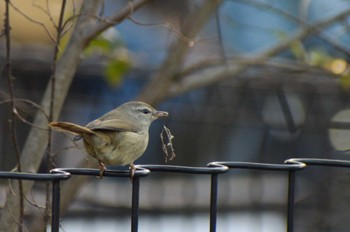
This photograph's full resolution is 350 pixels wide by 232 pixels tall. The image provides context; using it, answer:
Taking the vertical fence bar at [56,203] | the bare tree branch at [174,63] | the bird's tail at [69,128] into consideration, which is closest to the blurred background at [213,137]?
the bare tree branch at [174,63]

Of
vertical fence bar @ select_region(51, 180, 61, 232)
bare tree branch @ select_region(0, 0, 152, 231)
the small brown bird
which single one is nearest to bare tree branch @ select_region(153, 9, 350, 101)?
bare tree branch @ select_region(0, 0, 152, 231)

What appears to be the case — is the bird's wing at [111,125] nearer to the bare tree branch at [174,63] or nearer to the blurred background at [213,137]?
the bare tree branch at [174,63]

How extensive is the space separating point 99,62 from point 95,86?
1.11ft

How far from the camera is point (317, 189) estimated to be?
6.87m

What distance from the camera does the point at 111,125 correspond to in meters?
3.25

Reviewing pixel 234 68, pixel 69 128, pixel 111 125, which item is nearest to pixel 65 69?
pixel 111 125

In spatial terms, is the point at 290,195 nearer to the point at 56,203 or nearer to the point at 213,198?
the point at 213,198

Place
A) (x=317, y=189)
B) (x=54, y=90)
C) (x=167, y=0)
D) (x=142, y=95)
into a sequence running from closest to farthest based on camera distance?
(x=54, y=90) < (x=142, y=95) < (x=317, y=189) < (x=167, y=0)

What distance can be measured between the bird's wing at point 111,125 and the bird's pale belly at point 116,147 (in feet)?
0.08

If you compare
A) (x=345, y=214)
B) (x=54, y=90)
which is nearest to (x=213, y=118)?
(x=345, y=214)

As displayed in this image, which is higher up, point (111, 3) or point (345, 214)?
point (111, 3)

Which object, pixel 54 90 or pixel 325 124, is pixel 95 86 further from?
pixel 54 90

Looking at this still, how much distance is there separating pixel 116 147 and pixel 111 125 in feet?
0.28

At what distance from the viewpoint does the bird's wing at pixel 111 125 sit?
317cm
